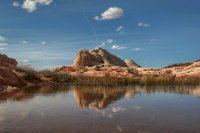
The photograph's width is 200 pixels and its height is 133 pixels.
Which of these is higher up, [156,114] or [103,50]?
[103,50]

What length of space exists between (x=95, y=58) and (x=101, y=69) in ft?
66.2

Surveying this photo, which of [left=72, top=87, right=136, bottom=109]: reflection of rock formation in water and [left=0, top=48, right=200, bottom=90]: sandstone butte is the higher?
[left=0, top=48, right=200, bottom=90]: sandstone butte

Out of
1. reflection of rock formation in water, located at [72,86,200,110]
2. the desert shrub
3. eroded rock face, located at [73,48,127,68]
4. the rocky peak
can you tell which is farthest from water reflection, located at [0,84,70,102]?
the rocky peak

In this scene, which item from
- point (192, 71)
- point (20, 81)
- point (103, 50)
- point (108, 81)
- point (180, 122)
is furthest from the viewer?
point (103, 50)

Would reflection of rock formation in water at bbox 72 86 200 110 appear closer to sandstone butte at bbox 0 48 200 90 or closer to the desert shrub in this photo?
sandstone butte at bbox 0 48 200 90

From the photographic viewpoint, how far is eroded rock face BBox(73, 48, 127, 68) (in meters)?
65.9

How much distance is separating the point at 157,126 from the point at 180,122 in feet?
3.86

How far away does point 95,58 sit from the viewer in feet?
229

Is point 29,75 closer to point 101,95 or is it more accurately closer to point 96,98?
point 101,95

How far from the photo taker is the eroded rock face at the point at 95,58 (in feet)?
216

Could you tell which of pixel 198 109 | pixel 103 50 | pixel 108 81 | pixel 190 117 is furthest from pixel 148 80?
pixel 103 50

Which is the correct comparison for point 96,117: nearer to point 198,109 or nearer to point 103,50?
point 198,109

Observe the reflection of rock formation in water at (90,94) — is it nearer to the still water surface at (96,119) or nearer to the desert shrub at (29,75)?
the still water surface at (96,119)

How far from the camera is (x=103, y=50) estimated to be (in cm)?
7538
